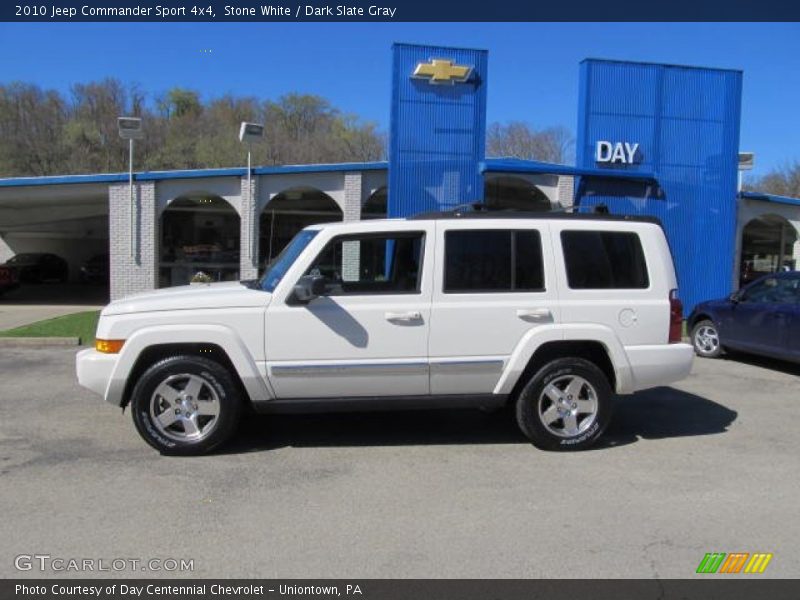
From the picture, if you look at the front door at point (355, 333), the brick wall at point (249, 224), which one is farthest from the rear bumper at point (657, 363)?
the brick wall at point (249, 224)

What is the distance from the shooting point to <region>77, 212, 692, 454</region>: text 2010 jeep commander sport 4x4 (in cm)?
539

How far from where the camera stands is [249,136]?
1562 centimetres

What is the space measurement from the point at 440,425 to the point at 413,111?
9250mm

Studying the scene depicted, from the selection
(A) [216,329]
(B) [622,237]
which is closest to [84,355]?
(A) [216,329]

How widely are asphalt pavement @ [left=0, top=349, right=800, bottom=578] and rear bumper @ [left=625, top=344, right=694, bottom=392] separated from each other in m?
0.60

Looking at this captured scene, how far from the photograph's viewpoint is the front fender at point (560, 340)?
5.61 meters

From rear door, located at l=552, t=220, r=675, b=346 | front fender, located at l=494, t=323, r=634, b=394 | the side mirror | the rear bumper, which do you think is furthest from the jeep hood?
the rear bumper

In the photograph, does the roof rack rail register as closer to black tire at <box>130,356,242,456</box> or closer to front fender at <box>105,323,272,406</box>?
front fender at <box>105,323,272,406</box>

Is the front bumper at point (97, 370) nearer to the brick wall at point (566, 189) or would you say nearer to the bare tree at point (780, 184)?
the brick wall at point (566, 189)

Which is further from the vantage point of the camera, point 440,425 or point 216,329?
point 440,425

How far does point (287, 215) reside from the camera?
2119 cm

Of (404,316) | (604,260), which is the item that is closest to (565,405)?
(604,260)

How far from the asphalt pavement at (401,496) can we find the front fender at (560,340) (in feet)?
2.08
